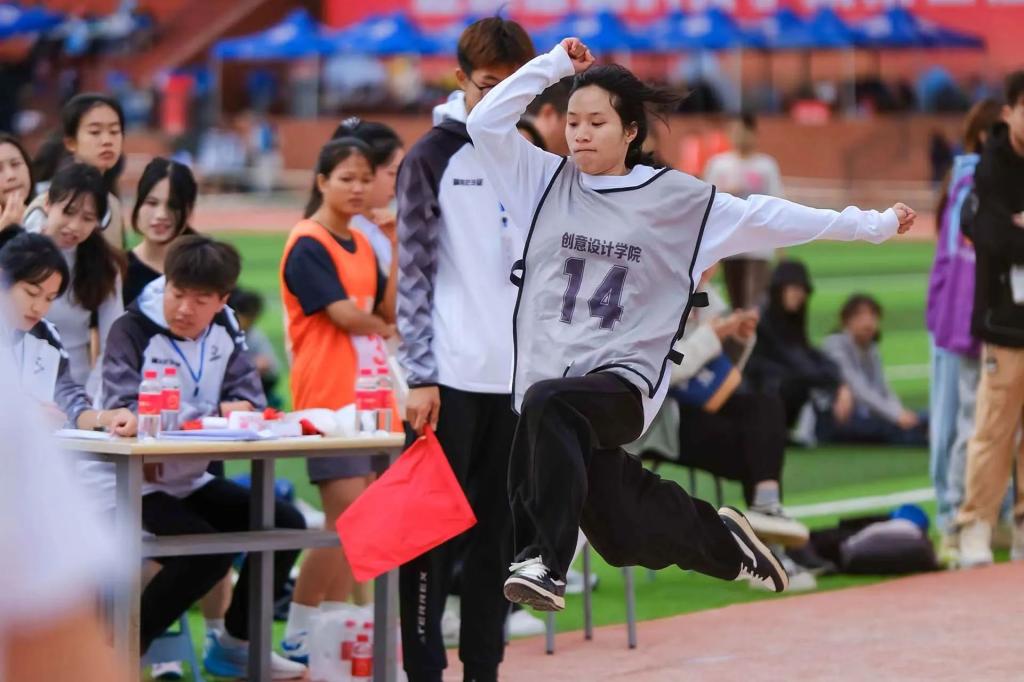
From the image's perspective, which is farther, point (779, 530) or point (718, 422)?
point (718, 422)

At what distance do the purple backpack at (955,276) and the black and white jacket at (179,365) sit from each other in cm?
443

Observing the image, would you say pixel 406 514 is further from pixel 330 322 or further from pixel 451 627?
pixel 451 627

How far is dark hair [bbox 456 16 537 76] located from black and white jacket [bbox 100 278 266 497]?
1597 mm

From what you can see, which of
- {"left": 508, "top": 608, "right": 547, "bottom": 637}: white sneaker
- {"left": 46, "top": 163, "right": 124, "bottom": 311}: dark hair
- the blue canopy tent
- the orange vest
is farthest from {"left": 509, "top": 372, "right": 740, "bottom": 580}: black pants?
the blue canopy tent

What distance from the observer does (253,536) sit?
6.77m

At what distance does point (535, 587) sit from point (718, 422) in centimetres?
391

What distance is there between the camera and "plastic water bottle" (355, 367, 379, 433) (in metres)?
6.90

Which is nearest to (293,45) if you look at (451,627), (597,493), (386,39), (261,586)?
(386,39)

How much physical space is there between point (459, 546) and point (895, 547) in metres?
3.47

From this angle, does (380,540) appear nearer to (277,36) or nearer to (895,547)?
(895,547)

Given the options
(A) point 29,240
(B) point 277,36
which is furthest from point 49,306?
(B) point 277,36

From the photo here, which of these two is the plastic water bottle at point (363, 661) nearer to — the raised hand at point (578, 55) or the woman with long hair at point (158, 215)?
the woman with long hair at point (158, 215)

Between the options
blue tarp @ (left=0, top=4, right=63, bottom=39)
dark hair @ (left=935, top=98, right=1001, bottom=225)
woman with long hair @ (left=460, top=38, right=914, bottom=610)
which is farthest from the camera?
blue tarp @ (left=0, top=4, right=63, bottom=39)

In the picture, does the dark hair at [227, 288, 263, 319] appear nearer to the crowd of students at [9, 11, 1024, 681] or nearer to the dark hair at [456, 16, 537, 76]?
the crowd of students at [9, 11, 1024, 681]
